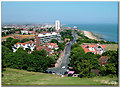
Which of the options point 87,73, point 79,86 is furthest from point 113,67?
point 79,86

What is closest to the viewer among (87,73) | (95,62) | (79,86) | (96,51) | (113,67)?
(79,86)

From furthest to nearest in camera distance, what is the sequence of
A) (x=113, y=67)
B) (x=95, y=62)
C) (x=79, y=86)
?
(x=95, y=62) → (x=113, y=67) → (x=79, y=86)

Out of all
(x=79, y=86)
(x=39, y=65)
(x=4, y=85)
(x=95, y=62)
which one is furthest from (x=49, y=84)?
(x=95, y=62)

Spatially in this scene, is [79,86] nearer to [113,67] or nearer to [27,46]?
[113,67]

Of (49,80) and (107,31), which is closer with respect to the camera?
(49,80)

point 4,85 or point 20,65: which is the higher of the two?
point 4,85

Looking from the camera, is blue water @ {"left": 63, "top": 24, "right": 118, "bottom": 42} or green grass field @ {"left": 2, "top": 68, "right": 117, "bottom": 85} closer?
green grass field @ {"left": 2, "top": 68, "right": 117, "bottom": 85}

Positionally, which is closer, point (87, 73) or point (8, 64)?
point (87, 73)

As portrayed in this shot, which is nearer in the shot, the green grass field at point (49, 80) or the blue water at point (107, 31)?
the green grass field at point (49, 80)

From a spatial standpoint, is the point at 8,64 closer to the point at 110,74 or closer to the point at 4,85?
the point at 4,85
